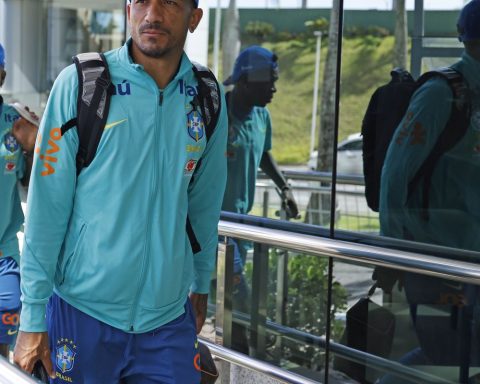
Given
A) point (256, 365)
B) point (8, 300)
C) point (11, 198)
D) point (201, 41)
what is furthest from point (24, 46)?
point (256, 365)

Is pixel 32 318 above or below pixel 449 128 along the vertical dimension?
below

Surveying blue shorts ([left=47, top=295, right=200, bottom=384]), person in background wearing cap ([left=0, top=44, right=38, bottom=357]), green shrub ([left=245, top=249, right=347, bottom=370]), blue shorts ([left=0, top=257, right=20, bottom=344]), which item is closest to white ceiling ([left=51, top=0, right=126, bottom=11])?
person in background wearing cap ([left=0, top=44, right=38, bottom=357])

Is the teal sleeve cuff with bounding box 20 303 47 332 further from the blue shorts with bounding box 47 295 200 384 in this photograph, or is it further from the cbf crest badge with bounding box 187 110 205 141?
the cbf crest badge with bounding box 187 110 205 141

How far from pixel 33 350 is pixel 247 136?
7.32 feet

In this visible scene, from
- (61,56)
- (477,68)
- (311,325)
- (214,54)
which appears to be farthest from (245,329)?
(61,56)

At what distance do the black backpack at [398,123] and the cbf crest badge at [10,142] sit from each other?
1.70 m

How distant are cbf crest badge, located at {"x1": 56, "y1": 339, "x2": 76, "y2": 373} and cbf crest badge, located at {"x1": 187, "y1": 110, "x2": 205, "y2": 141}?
736 mm

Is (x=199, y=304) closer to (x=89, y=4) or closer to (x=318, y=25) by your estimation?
(x=318, y=25)

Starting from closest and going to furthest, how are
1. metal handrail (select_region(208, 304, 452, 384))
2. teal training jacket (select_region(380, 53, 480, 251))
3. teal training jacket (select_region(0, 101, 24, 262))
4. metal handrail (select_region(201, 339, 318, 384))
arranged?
teal training jacket (select_region(380, 53, 480, 251)) < metal handrail (select_region(208, 304, 452, 384)) < metal handrail (select_region(201, 339, 318, 384)) < teal training jacket (select_region(0, 101, 24, 262))

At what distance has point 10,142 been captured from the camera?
414 cm

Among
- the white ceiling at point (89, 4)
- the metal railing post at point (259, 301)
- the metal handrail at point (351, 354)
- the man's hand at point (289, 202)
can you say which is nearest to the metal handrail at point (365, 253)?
the metal railing post at point (259, 301)

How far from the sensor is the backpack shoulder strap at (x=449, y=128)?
337 cm

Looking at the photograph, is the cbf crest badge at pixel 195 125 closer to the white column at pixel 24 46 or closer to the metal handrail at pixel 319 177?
the metal handrail at pixel 319 177

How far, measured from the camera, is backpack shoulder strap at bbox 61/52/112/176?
8.11ft
